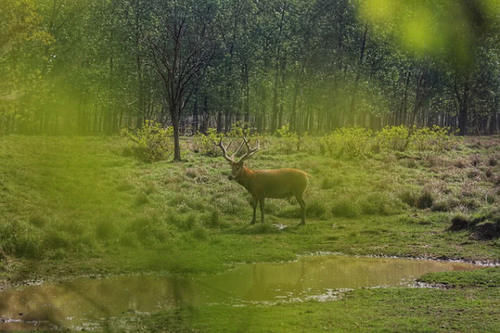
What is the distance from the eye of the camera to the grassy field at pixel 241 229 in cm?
888

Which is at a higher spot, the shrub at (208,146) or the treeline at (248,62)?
the treeline at (248,62)

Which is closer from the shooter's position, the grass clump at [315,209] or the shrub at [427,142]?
the grass clump at [315,209]

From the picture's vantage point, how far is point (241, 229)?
16.5m

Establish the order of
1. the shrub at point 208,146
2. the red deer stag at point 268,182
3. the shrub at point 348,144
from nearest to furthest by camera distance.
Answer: the red deer stag at point 268,182, the shrub at point 348,144, the shrub at point 208,146

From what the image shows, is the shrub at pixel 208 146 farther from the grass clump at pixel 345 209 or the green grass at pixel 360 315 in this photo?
the green grass at pixel 360 315

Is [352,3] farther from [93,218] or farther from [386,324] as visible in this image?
[386,324]

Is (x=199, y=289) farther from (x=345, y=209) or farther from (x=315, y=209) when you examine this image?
(x=345, y=209)

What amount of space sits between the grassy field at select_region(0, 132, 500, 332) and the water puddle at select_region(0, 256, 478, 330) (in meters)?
0.58

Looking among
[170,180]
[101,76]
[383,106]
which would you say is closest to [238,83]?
[101,76]

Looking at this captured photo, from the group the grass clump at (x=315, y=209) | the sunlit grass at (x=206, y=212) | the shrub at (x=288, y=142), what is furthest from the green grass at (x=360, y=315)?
the shrub at (x=288, y=142)

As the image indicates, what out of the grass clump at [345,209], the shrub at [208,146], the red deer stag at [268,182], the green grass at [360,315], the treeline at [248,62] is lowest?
the green grass at [360,315]

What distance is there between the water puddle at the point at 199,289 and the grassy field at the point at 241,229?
1.90 ft

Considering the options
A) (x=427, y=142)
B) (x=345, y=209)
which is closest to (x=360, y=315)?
(x=345, y=209)

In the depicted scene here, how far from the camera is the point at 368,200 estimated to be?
20.2 m
